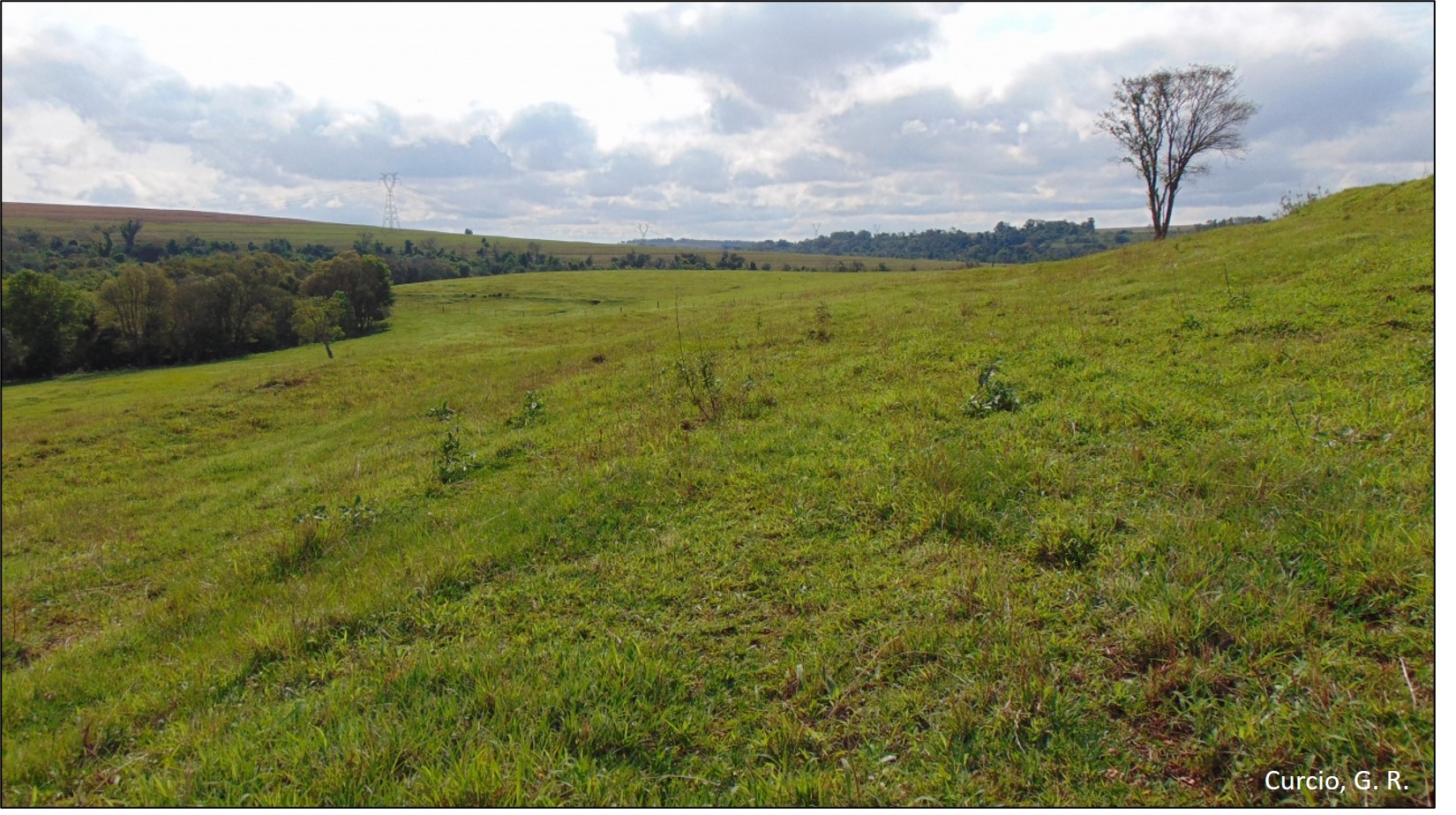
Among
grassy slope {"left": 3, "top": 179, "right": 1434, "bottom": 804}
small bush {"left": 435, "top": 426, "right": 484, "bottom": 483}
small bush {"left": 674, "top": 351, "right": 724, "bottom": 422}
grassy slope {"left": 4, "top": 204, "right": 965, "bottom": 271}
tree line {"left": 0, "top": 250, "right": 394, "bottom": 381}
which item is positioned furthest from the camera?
grassy slope {"left": 4, "top": 204, "right": 965, "bottom": 271}

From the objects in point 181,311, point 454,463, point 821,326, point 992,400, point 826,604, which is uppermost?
point 821,326

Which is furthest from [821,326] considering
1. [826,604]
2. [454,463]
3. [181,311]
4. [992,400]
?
[181,311]

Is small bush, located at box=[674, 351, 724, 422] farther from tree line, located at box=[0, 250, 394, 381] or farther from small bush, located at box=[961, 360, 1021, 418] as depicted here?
tree line, located at box=[0, 250, 394, 381]

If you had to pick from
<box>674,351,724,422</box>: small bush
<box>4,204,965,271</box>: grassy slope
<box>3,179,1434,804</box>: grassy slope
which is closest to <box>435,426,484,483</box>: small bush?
<box>3,179,1434,804</box>: grassy slope

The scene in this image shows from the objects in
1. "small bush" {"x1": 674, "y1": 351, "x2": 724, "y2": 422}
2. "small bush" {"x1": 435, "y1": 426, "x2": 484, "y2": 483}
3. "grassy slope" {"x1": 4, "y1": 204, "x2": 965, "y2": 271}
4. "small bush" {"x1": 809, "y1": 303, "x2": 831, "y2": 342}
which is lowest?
"small bush" {"x1": 435, "y1": 426, "x2": 484, "y2": 483}

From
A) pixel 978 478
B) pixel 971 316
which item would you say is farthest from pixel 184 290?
pixel 978 478

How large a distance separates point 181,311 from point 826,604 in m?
80.2

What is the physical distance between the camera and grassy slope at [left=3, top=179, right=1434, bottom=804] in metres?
3.15

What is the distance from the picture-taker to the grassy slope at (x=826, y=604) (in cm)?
315

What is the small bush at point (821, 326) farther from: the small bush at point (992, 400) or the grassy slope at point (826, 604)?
the small bush at point (992, 400)

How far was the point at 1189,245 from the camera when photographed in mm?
25391

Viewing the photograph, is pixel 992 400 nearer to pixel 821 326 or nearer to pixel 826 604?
pixel 826 604

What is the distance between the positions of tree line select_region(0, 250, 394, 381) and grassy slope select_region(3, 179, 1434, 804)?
198ft

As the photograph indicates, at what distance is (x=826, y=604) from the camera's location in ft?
14.7
